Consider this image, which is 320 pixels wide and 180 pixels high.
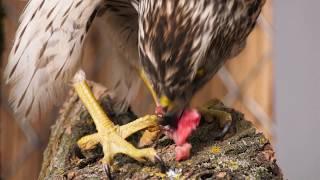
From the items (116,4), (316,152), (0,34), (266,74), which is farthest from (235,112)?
(266,74)

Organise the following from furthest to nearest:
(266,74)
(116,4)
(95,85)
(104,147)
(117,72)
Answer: (266,74) → (117,72) → (95,85) → (116,4) → (104,147)

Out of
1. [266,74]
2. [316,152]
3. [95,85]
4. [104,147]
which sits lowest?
[316,152]

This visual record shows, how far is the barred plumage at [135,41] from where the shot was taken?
1.22m

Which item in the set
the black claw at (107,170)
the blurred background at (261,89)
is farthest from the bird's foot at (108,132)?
the blurred background at (261,89)

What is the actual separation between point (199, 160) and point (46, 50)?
19.5 inches

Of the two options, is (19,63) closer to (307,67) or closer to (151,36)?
(151,36)

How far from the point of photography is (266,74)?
3016 mm

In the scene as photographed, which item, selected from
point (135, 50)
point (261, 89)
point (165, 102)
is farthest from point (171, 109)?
point (261, 89)

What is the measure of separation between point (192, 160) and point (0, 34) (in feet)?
3.98

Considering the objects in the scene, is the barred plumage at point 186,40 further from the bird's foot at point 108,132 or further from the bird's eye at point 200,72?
the bird's foot at point 108,132

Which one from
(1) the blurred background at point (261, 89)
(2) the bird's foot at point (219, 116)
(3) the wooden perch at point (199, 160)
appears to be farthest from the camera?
(1) the blurred background at point (261, 89)

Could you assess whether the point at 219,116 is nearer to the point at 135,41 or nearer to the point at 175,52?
the point at 175,52

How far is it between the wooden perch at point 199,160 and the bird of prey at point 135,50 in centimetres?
3

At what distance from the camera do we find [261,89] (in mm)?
3047
